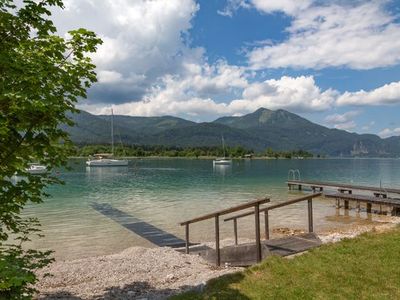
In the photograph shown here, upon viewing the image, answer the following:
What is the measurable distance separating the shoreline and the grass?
4.04 ft

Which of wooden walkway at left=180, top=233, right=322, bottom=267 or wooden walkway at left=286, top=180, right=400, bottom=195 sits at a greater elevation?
wooden walkway at left=180, top=233, right=322, bottom=267

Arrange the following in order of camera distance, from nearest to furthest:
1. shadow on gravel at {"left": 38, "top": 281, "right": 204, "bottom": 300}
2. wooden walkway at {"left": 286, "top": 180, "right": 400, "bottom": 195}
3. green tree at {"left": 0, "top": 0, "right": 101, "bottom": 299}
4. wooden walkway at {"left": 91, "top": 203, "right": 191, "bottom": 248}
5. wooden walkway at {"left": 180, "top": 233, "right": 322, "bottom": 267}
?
1. green tree at {"left": 0, "top": 0, "right": 101, "bottom": 299}
2. shadow on gravel at {"left": 38, "top": 281, "right": 204, "bottom": 300}
3. wooden walkway at {"left": 180, "top": 233, "right": 322, "bottom": 267}
4. wooden walkway at {"left": 91, "top": 203, "right": 191, "bottom": 248}
5. wooden walkway at {"left": 286, "top": 180, "right": 400, "bottom": 195}

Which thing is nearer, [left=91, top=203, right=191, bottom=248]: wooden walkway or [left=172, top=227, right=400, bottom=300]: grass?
[left=172, top=227, right=400, bottom=300]: grass

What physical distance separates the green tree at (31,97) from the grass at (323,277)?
4.74 meters

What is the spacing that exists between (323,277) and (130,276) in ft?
27.4

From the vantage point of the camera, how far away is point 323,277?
31.4ft

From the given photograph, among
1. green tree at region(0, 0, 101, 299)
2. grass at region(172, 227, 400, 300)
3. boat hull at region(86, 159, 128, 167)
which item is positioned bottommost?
grass at region(172, 227, 400, 300)

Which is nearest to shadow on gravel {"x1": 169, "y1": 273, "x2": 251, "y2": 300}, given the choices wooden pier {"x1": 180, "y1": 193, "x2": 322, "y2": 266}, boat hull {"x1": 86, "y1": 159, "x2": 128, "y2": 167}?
wooden pier {"x1": 180, "y1": 193, "x2": 322, "y2": 266}

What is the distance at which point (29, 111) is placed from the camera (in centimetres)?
670

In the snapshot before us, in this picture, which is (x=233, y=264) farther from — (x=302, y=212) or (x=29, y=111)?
(x=302, y=212)

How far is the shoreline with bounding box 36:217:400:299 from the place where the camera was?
12711 mm

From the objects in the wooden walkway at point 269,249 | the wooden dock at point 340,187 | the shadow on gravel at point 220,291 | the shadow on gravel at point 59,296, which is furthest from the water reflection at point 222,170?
the shadow on gravel at point 220,291

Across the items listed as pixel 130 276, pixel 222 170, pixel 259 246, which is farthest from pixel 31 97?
pixel 222 170

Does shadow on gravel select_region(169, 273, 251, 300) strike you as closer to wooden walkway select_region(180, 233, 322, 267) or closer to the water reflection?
wooden walkway select_region(180, 233, 322, 267)
